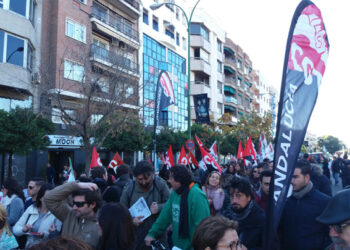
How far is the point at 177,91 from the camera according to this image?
36.0m

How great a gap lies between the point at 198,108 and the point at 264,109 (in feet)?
219

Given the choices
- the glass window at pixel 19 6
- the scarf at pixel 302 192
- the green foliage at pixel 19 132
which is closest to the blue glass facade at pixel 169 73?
the glass window at pixel 19 6

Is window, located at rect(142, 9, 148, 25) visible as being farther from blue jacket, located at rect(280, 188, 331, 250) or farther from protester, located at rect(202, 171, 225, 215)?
blue jacket, located at rect(280, 188, 331, 250)

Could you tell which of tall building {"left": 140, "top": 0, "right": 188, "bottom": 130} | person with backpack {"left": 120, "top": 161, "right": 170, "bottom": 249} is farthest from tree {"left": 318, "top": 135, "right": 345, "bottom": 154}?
person with backpack {"left": 120, "top": 161, "right": 170, "bottom": 249}

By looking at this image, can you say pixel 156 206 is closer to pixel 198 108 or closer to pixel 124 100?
pixel 124 100

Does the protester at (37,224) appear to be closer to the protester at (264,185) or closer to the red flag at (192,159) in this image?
the protester at (264,185)

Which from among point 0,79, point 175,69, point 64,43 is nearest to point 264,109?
point 175,69

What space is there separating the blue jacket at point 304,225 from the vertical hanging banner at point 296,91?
1.08m

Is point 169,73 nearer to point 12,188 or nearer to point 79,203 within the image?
point 12,188

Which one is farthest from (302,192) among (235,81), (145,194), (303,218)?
(235,81)

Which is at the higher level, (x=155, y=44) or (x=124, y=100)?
(x=155, y=44)

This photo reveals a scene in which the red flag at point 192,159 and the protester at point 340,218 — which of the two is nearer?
the protester at point 340,218

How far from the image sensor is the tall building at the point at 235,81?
50.2 meters

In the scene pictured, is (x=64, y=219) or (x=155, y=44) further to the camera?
(x=155, y=44)
